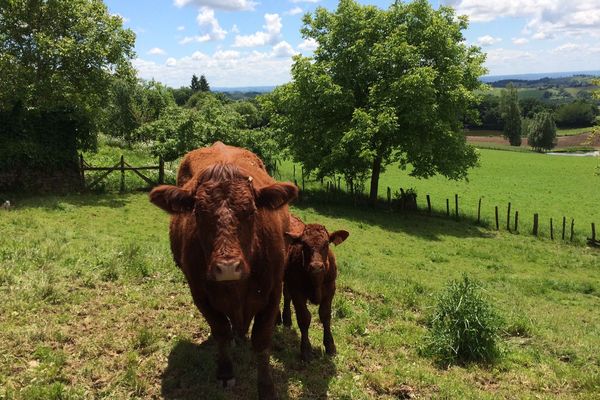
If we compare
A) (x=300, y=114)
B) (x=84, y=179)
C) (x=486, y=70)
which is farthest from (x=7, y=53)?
(x=486, y=70)

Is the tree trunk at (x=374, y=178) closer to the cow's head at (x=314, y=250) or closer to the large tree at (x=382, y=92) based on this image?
the large tree at (x=382, y=92)

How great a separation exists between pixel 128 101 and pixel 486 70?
41.8 m

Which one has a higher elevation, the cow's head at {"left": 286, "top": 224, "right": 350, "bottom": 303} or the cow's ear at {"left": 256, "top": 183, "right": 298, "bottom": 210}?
the cow's ear at {"left": 256, "top": 183, "right": 298, "bottom": 210}

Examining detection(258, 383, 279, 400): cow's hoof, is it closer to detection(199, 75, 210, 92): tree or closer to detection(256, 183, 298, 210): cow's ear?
detection(256, 183, 298, 210): cow's ear

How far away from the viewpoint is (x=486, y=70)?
3064cm

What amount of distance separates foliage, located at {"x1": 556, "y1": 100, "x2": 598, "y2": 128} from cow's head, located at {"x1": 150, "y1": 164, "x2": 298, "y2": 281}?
15760cm

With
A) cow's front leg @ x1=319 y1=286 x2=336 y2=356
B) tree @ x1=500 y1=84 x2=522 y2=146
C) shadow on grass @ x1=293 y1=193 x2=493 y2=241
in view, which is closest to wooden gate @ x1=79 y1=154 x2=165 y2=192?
shadow on grass @ x1=293 y1=193 x2=493 y2=241

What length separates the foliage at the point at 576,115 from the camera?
138m

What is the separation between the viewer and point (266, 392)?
216 inches

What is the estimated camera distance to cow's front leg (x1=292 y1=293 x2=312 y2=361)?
261 inches

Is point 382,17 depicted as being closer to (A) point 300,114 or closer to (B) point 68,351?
(A) point 300,114

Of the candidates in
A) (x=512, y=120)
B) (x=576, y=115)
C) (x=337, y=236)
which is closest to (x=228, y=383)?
(x=337, y=236)

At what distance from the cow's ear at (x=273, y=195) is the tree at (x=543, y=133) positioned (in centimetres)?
10993

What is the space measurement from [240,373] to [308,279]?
1.67 meters
